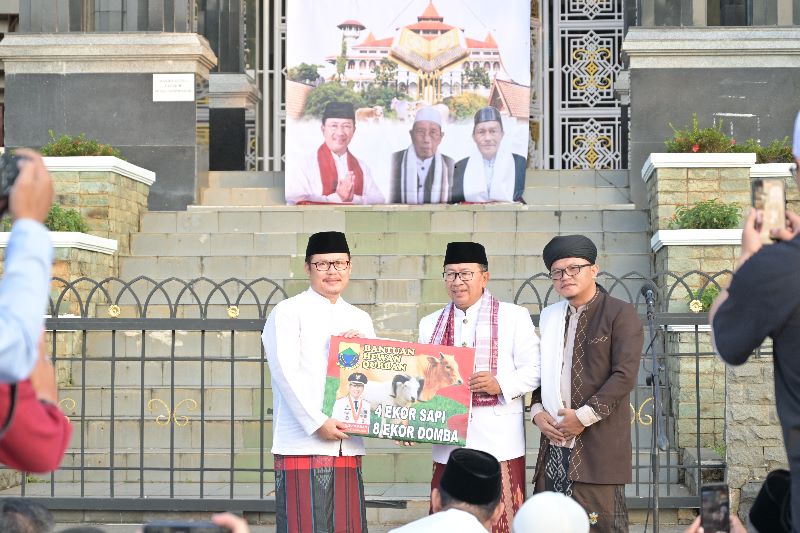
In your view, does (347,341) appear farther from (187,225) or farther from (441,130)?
(441,130)

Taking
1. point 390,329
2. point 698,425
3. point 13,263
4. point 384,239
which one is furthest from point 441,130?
point 13,263

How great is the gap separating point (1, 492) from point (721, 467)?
16.5 feet

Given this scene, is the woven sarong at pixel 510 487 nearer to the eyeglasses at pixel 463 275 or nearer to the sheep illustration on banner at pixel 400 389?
the sheep illustration on banner at pixel 400 389

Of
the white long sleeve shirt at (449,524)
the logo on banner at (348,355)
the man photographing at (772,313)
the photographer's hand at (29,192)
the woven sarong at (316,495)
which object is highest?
the photographer's hand at (29,192)

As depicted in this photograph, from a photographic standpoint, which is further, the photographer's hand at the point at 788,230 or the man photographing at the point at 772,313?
the photographer's hand at the point at 788,230

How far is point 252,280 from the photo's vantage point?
11.3 meters

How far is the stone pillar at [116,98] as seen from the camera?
43.2ft

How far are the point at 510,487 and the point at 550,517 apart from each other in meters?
2.53

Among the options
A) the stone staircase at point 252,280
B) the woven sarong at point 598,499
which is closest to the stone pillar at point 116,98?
the stone staircase at point 252,280

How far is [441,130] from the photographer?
530 inches

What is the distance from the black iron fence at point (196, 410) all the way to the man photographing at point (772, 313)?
4366mm

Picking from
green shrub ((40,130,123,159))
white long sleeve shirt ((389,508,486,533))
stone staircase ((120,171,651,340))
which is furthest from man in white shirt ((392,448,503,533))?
green shrub ((40,130,123,159))

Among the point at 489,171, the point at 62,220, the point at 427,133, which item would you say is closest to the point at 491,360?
the point at 62,220

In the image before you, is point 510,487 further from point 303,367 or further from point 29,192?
point 29,192
